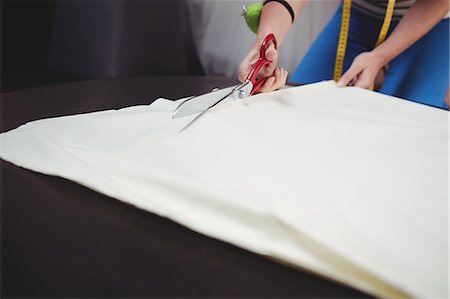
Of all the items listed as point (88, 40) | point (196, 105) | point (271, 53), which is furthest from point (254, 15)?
point (88, 40)

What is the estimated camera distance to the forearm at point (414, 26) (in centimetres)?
92

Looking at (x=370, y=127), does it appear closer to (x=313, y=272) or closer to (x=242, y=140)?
(x=242, y=140)

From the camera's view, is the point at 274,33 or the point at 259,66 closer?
the point at 259,66

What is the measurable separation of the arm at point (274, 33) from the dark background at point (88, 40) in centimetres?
62

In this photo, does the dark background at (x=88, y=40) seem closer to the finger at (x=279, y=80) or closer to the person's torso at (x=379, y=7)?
the person's torso at (x=379, y=7)

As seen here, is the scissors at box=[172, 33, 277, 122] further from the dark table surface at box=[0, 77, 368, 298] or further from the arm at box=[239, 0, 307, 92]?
the dark table surface at box=[0, 77, 368, 298]

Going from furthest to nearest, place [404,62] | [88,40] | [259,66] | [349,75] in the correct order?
[88,40]
[404,62]
[349,75]
[259,66]

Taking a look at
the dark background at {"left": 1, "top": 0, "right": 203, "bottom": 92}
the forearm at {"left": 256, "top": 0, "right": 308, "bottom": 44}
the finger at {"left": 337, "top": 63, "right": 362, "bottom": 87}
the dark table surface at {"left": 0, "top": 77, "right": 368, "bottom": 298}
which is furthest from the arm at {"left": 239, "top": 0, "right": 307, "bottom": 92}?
the dark background at {"left": 1, "top": 0, "right": 203, "bottom": 92}

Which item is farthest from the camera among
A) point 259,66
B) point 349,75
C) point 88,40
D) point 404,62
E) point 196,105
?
point 88,40

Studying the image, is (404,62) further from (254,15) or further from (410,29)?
(254,15)

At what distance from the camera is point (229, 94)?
1.98ft

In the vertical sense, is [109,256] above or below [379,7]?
below

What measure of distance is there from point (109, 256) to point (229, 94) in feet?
1.07

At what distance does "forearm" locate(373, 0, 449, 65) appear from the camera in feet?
3.03
